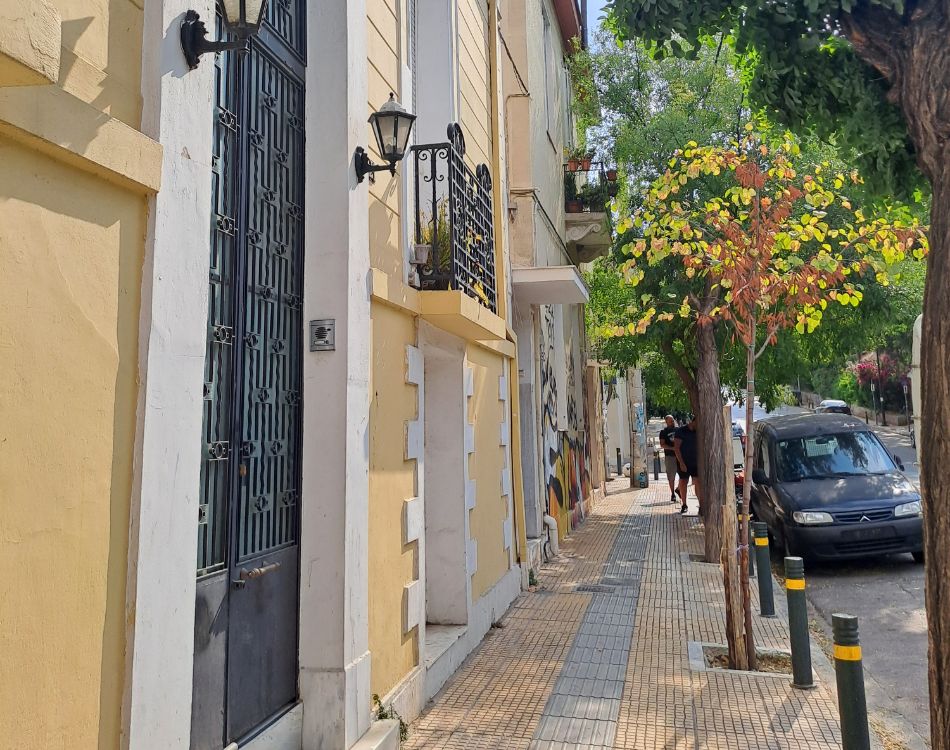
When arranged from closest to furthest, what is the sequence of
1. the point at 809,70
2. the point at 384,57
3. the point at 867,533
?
the point at 809,70, the point at 384,57, the point at 867,533

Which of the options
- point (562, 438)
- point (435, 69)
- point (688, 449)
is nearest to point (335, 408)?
point (435, 69)

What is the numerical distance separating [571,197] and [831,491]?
731cm

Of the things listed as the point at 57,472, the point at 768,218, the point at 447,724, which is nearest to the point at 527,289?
the point at 768,218

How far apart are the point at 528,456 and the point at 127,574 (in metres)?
8.06

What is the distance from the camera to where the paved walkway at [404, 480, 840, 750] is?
451cm

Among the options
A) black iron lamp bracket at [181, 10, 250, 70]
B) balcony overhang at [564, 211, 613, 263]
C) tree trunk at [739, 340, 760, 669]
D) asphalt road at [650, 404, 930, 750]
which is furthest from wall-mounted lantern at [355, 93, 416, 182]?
balcony overhang at [564, 211, 613, 263]

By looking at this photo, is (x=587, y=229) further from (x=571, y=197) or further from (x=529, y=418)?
(x=529, y=418)

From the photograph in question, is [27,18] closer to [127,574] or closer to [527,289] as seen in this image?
[127,574]

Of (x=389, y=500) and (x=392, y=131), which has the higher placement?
(x=392, y=131)

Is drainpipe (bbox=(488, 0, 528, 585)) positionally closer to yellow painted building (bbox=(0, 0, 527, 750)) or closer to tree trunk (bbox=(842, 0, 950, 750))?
yellow painted building (bbox=(0, 0, 527, 750))

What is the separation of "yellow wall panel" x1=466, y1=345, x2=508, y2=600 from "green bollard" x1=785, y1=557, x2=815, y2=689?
2601 mm

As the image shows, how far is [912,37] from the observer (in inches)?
140

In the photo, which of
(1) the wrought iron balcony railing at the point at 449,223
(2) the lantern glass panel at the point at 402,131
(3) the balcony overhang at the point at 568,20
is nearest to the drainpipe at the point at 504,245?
(1) the wrought iron balcony railing at the point at 449,223

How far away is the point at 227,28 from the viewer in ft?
9.91
